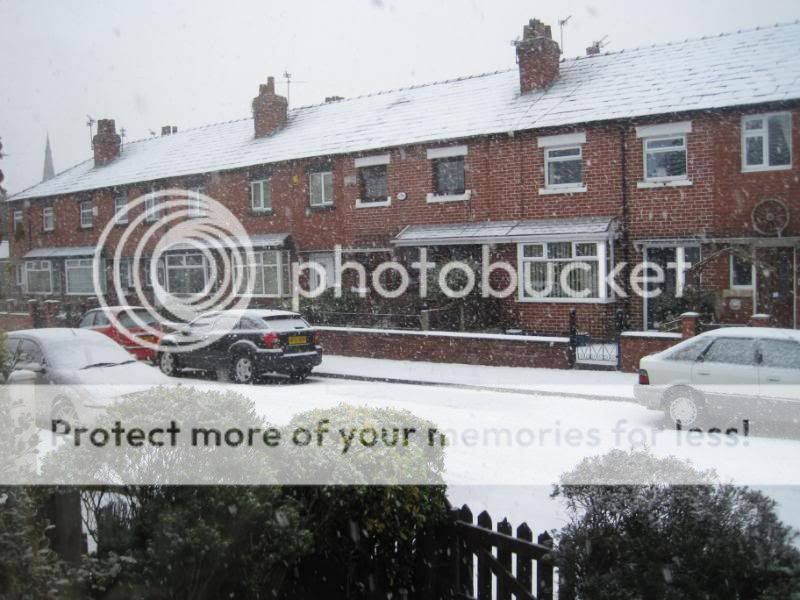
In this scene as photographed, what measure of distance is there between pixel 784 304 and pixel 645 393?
8.68 meters

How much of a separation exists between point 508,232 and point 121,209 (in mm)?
18992

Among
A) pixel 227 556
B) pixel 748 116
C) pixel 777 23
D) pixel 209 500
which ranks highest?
pixel 777 23

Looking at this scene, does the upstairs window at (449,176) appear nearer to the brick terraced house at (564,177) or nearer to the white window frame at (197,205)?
the brick terraced house at (564,177)

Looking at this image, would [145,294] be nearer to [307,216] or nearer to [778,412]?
[307,216]

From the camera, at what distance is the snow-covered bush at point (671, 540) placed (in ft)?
9.73

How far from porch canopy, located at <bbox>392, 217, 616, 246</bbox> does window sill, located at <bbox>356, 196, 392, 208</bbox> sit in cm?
119

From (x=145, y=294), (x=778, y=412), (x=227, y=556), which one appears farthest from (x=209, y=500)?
(x=145, y=294)

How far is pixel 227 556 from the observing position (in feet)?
12.5

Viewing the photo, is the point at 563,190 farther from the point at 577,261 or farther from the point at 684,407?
the point at 684,407

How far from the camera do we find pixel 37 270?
115 ft

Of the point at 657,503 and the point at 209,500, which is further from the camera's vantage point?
the point at 209,500

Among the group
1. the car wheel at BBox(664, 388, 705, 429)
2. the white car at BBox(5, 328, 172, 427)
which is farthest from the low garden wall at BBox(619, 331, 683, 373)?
the white car at BBox(5, 328, 172, 427)

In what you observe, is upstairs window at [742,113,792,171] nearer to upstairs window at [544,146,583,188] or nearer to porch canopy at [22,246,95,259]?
upstairs window at [544,146,583,188]

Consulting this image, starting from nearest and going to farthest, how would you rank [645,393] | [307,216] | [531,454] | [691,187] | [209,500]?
[209,500] → [531,454] → [645,393] → [691,187] → [307,216]
